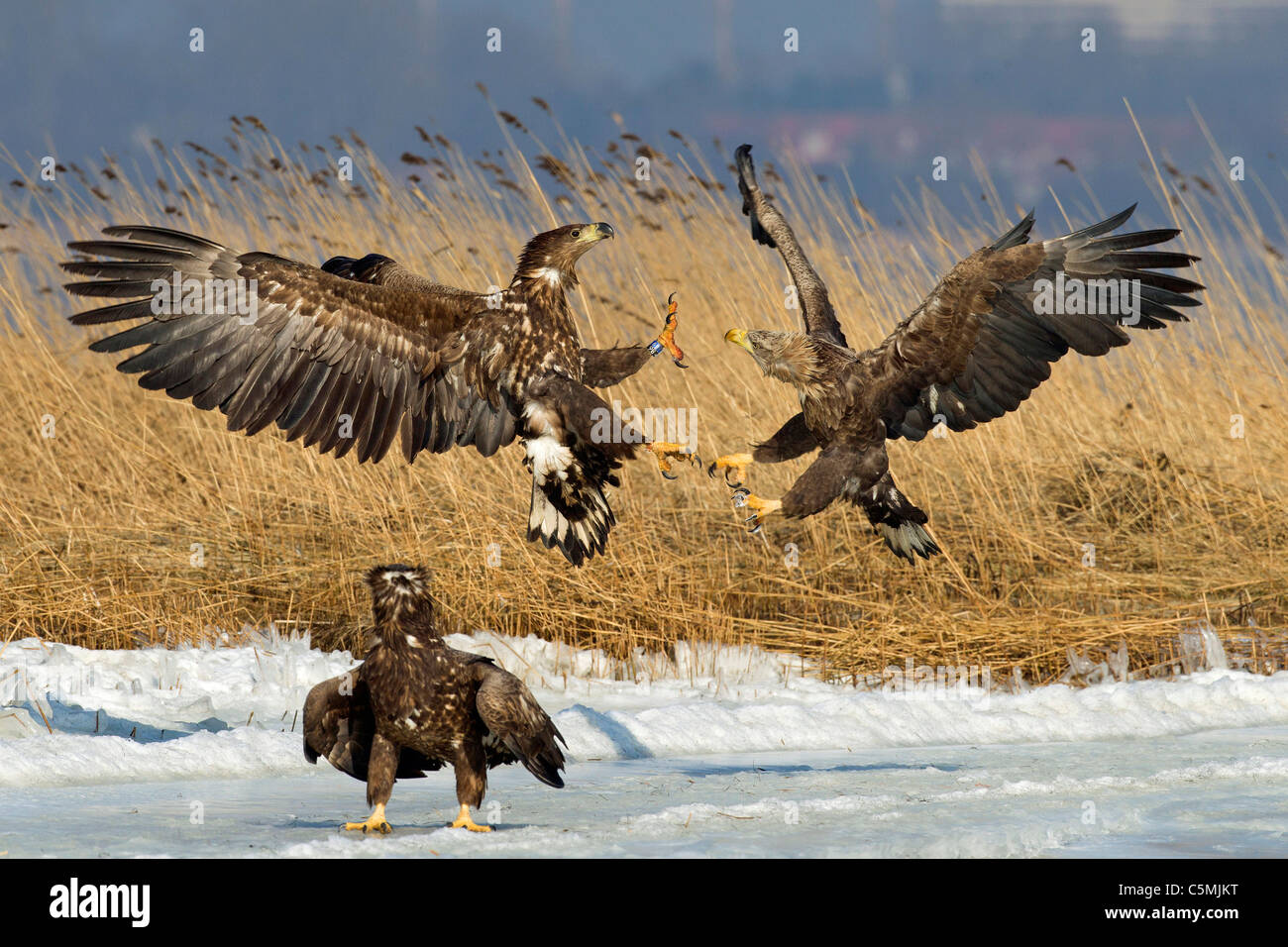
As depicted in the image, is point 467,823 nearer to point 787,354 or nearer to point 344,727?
point 344,727

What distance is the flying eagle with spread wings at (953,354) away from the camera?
238 inches

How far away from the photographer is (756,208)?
24.6 feet

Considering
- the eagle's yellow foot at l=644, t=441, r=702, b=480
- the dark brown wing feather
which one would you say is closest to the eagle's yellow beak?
the eagle's yellow foot at l=644, t=441, r=702, b=480

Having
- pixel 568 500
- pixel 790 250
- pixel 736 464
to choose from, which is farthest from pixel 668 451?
pixel 790 250

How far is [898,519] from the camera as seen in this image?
654cm

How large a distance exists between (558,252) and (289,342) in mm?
1098

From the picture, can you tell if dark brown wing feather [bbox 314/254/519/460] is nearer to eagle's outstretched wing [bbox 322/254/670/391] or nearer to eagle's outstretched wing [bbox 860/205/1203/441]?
eagle's outstretched wing [bbox 322/254/670/391]

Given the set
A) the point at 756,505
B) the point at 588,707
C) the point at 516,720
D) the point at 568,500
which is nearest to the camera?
the point at 516,720

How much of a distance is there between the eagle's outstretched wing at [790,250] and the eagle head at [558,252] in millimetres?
1110

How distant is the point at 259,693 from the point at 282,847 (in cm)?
266

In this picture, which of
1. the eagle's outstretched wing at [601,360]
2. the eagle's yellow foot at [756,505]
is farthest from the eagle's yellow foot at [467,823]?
the eagle's outstretched wing at [601,360]

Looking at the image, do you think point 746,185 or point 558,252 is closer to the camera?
point 558,252

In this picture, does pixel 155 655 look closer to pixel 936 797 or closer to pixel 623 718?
pixel 623 718

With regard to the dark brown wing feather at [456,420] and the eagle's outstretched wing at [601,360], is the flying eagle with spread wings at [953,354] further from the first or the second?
the dark brown wing feather at [456,420]
